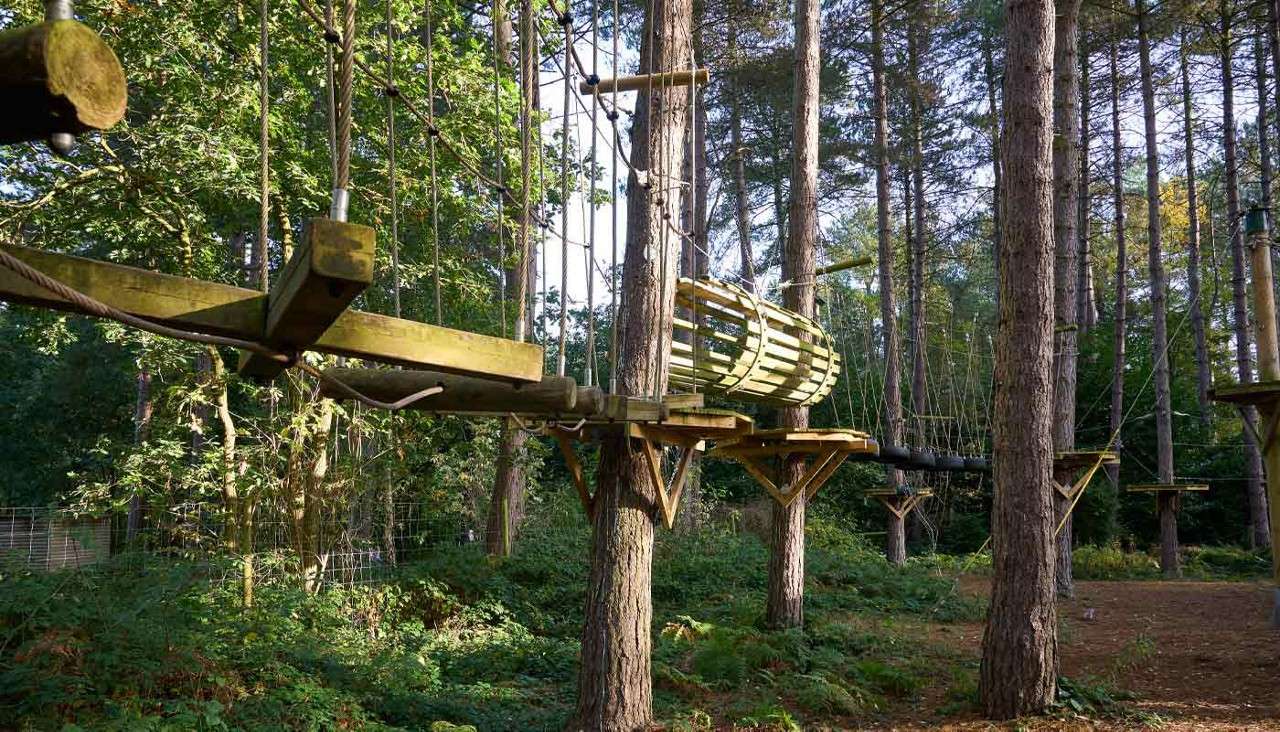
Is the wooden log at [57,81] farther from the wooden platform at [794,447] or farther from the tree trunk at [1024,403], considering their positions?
the wooden platform at [794,447]

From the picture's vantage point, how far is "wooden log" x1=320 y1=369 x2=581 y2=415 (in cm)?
325

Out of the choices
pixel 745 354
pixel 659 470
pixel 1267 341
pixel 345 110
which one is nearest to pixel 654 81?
pixel 745 354

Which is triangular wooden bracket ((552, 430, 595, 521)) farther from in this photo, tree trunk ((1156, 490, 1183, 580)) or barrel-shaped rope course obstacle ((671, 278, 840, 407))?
tree trunk ((1156, 490, 1183, 580))

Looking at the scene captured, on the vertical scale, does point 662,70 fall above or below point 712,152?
below

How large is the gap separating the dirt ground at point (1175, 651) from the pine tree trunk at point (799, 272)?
1.46 m

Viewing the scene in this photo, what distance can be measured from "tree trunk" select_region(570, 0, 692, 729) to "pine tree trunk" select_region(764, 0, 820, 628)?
2.33 m

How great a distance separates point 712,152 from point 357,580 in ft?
49.9

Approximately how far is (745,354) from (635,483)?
57.6 inches

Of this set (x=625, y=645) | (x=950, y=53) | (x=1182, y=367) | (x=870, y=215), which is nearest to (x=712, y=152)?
(x=950, y=53)

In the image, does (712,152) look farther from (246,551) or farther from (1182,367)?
(246,551)

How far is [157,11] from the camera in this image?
21.3 ft

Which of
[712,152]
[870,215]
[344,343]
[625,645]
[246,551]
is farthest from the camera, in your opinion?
[870,215]

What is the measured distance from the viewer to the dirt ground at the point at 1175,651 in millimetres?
5105

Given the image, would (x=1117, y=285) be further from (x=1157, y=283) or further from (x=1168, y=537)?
(x=1168, y=537)
